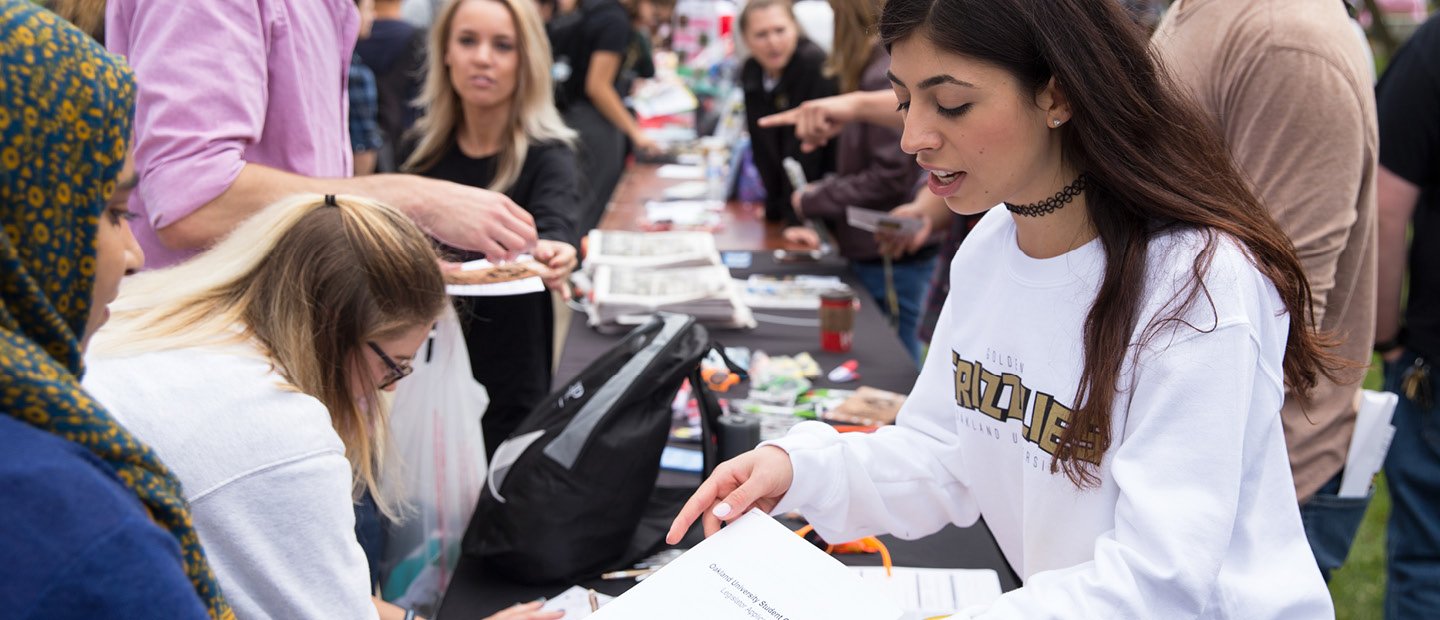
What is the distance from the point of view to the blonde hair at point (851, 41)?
379 centimetres

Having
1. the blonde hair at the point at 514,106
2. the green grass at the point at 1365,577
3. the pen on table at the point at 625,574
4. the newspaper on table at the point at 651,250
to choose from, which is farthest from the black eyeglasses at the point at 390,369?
the green grass at the point at 1365,577

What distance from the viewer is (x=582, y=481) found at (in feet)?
6.03

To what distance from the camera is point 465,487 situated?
2238 millimetres

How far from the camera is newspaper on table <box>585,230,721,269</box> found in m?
3.46

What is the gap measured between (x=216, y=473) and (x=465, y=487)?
3.22 feet

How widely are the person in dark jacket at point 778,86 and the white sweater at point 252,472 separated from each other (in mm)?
3391

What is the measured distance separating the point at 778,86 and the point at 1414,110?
8.83 feet

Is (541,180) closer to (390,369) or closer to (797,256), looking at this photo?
(797,256)

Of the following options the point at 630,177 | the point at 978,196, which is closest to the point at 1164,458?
the point at 978,196

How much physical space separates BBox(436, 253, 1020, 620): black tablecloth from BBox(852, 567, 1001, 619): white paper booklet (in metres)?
0.04

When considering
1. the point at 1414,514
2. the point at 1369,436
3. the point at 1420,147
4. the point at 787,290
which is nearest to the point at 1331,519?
the point at 1369,436

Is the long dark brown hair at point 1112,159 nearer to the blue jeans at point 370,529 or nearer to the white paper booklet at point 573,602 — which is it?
the white paper booklet at point 573,602

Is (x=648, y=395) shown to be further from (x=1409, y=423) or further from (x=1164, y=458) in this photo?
(x=1409, y=423)

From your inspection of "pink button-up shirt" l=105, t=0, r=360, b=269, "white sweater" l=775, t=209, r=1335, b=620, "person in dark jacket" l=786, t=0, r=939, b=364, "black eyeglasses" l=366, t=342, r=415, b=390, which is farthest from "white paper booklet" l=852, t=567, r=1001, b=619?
"person in dark jacket" l=786, t=0, r=939, b=364
